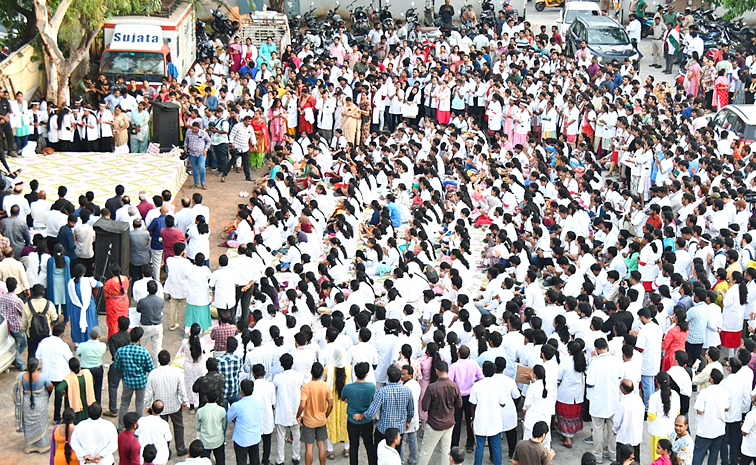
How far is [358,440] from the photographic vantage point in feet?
36.0

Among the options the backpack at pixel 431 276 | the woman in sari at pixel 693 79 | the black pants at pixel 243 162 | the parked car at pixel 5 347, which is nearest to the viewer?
the parked car at pixel 5 347

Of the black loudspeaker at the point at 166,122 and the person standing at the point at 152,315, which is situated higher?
the black loudspeaker at the point at 166,122

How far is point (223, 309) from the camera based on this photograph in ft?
44.8

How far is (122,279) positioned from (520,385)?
16.5ft

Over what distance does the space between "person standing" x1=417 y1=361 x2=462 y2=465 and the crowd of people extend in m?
0.04

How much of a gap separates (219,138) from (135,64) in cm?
374

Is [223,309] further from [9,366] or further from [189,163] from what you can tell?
[189,163]

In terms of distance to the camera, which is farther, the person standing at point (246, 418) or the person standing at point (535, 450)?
the person standing at point (246, 418)

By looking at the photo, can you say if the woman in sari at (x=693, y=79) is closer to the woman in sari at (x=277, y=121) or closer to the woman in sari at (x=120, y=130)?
the woman in sari at (x=277, y=121)

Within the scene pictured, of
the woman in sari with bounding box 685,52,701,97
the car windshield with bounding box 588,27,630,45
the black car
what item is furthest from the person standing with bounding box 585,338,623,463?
the car windshield with bounding box 588,27,630,45

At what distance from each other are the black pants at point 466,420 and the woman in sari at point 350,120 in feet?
33.8

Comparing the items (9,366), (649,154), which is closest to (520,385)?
(9,366)

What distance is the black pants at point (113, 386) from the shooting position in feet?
38.3

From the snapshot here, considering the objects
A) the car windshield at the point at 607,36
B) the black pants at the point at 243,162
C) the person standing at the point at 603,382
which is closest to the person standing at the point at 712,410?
the person standing at the point at 603,382
